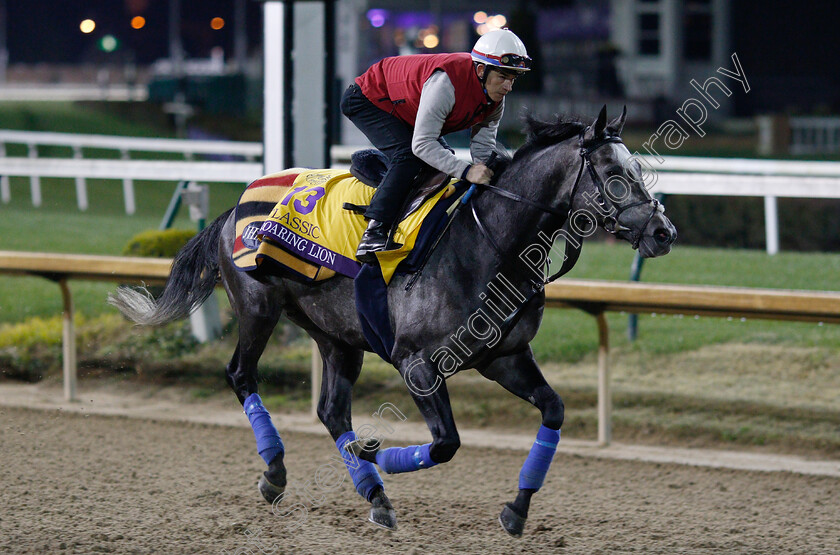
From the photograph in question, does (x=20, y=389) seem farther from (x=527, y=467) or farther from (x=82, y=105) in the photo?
(x=82, y=105)

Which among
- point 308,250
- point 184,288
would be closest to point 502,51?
point 308,250

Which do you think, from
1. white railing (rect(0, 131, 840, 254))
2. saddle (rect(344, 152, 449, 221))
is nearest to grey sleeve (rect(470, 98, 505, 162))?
saddle (rect(344, 152, 449, 221))

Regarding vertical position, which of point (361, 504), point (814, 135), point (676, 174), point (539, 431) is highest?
point (676, 174)

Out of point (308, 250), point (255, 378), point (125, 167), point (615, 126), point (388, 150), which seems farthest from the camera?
point (125, 167)

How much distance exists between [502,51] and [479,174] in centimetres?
44

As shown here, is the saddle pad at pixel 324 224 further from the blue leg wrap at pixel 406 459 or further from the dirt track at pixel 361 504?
the dirt track at pixel 361 504

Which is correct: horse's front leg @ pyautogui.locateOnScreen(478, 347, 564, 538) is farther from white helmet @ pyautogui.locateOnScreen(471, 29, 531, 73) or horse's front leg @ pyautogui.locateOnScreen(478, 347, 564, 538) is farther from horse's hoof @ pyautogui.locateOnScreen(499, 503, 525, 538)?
white helmet @ pyautogui.locateOnScreen(471, 29, 531, 73)

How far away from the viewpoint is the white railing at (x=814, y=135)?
721 inches

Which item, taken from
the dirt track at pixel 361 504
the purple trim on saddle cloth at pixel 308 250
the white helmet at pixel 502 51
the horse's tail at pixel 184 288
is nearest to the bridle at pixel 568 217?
the white helmet at pixel 502 51

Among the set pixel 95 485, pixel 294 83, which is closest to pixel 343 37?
pixel 294 83

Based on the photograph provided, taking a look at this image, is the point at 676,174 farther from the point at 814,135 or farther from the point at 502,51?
the point at 814,135

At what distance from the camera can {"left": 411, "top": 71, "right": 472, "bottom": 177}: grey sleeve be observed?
3.75 m

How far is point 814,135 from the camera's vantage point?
18.8 metres

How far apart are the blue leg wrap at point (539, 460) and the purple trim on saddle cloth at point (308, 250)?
940 mm
